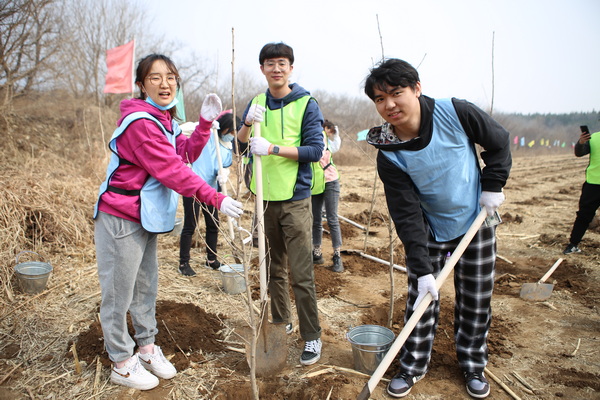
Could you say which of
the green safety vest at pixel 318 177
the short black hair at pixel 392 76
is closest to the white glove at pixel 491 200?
the short black hair at pixel 392 76

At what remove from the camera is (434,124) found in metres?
2.34

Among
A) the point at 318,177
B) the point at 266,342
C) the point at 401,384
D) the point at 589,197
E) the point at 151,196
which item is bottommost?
the point at 401,384

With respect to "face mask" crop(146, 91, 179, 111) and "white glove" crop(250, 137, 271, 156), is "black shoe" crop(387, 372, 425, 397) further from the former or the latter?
"face mask" crop(146, 91, 179, 111)

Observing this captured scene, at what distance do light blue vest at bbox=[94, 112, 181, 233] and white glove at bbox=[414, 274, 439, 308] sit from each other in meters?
1.56

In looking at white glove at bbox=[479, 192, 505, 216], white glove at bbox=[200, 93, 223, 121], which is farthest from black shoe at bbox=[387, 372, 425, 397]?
white glove at bbox=[200, 93, 223, 121]

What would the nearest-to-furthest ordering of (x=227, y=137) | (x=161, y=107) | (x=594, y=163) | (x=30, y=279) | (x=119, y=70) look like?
(x=161, y=107)
(x=30, y=279)
(x=227, y=137)
(x=594, y=163)
(x=119, y=70)

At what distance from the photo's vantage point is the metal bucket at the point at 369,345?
9.12 feet

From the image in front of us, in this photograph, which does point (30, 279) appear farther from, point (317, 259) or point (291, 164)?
point (317, 259)

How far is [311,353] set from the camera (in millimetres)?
2996

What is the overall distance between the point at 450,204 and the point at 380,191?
32.1ft

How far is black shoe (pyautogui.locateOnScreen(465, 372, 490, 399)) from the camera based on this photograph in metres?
2.59

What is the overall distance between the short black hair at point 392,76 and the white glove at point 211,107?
108 cm

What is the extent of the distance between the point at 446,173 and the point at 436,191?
0.12 metres

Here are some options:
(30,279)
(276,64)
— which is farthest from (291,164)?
(30,279)
